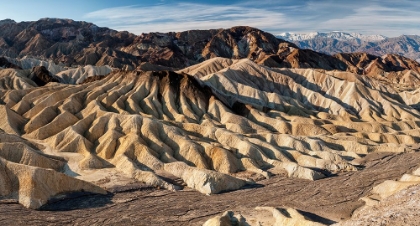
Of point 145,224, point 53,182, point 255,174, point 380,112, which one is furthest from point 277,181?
point 380,112

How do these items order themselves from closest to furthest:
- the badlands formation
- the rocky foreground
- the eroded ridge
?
the badlands formation, the rocky foreground, the eroded ridge

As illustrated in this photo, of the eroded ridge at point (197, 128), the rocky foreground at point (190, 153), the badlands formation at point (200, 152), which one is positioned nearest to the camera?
the badlands formation at point (200, 152)

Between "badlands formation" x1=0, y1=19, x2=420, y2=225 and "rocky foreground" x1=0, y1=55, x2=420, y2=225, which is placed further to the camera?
"rocky foreground" x1=0, y1=55, x2=420, y2=225

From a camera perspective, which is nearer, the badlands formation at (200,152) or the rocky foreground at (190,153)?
the badlands formation at (200,152)

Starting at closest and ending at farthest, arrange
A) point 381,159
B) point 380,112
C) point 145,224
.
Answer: point 145,224 < point 381,159 < point 380,112

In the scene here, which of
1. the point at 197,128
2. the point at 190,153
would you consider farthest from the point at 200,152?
the point at 197,128

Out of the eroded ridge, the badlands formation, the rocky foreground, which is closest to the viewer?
the badlands formation

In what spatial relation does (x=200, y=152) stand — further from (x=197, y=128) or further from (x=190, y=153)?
(x=197, y=128)

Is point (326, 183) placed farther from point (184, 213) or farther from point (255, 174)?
point (184, 213)
